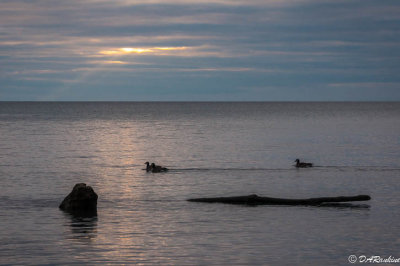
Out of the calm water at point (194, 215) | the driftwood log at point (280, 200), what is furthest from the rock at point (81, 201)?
the driftwood log at point (280, 200)

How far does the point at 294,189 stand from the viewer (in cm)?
3672

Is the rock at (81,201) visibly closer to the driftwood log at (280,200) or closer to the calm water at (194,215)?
the calm water at (194,215)

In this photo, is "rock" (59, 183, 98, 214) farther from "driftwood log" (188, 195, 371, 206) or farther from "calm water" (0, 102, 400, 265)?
"driftwood log" (188, 195, 371, 206)

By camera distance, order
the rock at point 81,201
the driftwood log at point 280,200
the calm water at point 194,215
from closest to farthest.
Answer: the calm water at point 194,215 → the rock at point 81,201 → the driftwood log at point 280,200

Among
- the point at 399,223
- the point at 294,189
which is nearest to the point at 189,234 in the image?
the point at 399,223

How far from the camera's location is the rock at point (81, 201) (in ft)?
94.8

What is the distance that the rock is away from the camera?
94.8 ft

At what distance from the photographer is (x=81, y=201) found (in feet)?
94.8

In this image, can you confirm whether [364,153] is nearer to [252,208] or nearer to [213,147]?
[213,147]

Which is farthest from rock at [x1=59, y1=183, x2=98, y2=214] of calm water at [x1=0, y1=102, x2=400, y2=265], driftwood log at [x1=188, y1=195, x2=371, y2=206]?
driftwood log at [x1=188, y1=195, x2=371, y2=206]

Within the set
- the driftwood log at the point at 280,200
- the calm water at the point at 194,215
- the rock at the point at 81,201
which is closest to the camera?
the calm water at the point at 194,215

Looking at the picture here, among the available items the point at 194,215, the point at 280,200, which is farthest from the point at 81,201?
the point at 280,200

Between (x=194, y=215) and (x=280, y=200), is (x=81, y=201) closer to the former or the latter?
(x=194, y=215)

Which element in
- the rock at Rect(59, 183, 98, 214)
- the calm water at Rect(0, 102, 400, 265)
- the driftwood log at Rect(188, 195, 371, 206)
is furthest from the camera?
the driftwood log at Rect(188, 195, 371, 206)
